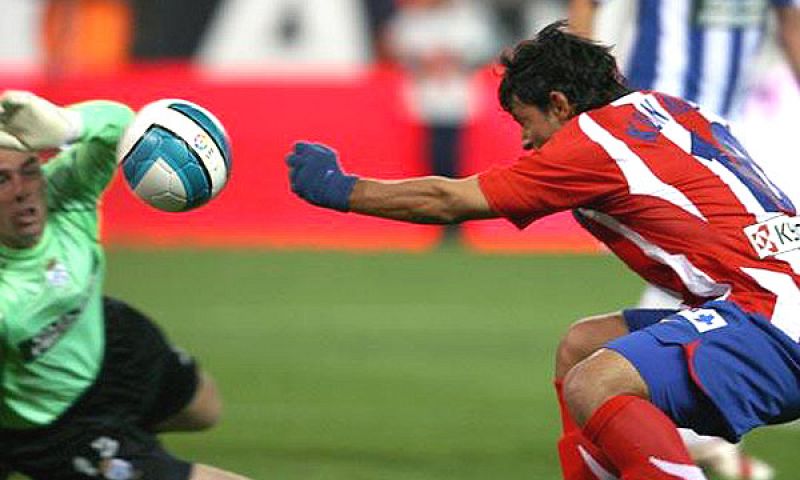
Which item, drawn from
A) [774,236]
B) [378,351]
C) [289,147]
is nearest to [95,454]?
[774,236]

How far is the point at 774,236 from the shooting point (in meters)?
5.18

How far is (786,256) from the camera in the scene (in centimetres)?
517

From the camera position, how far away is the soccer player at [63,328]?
225 inches

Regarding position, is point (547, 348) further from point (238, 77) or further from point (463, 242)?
point (238, 77)

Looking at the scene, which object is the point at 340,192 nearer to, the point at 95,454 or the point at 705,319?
the point at 705,319

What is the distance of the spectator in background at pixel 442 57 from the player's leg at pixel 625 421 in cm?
1053

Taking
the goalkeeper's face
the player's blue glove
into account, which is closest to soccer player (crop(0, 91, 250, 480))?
the goalkeeper's face

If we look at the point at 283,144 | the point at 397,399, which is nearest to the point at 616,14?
the point at 397,399

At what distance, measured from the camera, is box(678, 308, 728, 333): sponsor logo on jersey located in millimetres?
5059

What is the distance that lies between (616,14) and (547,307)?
5.57 m

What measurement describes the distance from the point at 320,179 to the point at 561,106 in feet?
2.31

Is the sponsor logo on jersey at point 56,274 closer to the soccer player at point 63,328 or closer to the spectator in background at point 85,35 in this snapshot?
the soccer player at point 63,328

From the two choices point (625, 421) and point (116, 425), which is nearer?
point (625, 421)

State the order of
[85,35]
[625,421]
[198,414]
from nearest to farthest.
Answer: [625,421] < [198,414] < [85,35]
